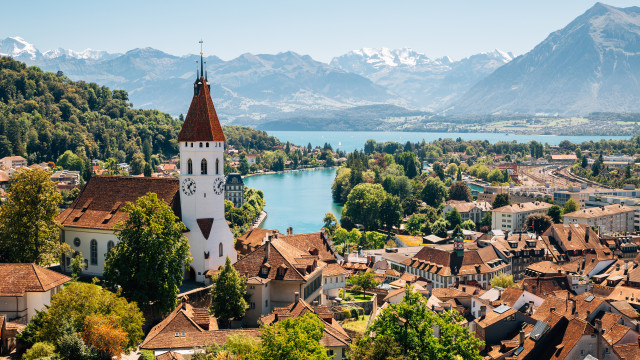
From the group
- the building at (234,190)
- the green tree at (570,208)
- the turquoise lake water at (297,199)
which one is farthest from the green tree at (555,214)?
the building at (234,190)

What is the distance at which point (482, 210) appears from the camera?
10919cm

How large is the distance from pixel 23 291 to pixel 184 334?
6.69 meters

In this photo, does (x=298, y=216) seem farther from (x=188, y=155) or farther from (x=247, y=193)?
(x=188, y=155)

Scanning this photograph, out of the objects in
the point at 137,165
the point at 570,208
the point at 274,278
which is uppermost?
the point at 137,165

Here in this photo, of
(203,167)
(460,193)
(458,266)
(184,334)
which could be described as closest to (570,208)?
(460,193)

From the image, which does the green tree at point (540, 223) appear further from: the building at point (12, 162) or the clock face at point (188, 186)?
the building at point (12, 162)

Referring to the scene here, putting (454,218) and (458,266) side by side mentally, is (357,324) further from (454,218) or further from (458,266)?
(454,218)

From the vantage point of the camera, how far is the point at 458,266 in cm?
6391

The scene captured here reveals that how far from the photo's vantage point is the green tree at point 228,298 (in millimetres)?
34375

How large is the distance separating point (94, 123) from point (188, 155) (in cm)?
8675

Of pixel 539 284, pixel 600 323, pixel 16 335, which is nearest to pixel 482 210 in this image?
pixel 539 284

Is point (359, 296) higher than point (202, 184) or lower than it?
lower

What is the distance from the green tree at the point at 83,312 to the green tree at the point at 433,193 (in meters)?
93.6

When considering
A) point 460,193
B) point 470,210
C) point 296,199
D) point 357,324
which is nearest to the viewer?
point 357,324
